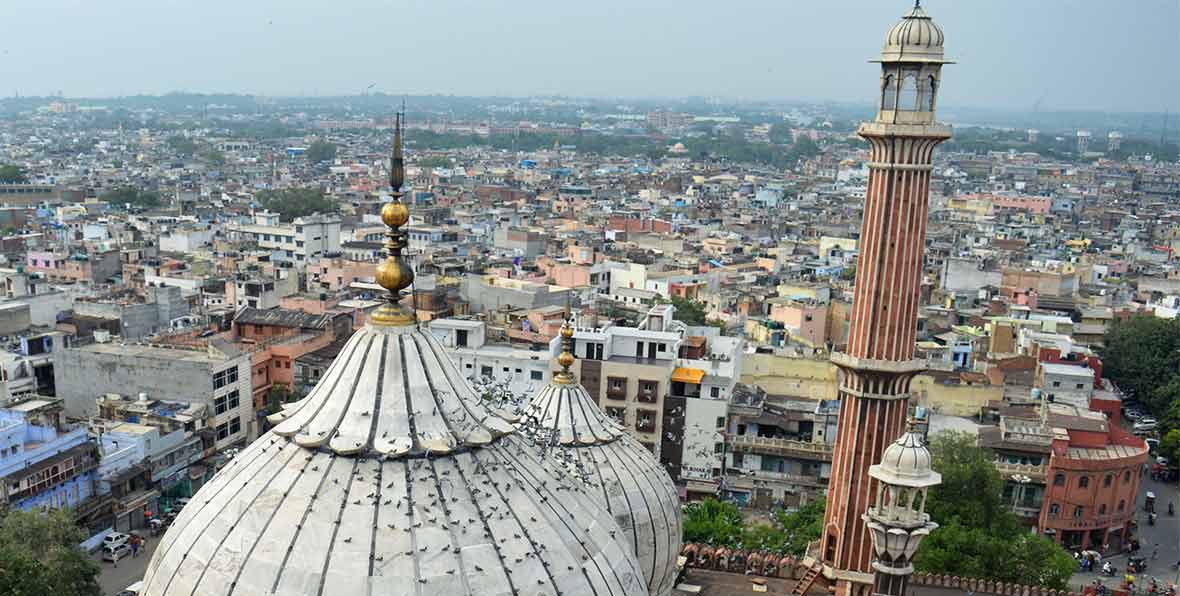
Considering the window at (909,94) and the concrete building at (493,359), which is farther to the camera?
the concrete building at (493,359)

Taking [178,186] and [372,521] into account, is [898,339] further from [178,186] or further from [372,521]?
[178,186]

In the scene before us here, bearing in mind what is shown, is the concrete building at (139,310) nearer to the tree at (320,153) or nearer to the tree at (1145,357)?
the tree at (1145,357)

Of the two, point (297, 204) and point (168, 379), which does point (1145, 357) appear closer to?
point (168, 379)

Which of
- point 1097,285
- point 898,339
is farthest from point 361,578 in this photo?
point 1097,285

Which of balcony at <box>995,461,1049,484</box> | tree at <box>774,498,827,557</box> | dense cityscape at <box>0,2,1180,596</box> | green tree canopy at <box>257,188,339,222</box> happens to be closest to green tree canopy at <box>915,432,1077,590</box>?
dense cityscape at <box>0,2,1180,596</box>

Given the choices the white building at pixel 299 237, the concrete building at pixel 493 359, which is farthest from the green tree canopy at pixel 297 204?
the concrete building at pixel 493 359

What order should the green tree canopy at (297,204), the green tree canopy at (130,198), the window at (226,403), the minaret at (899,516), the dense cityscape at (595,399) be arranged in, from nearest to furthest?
the dense cityscape at (595,399) → the minaret at (899,516) → the window at (226,403) → the green tree canopy at (297,204) → the green tree canopy at (130,198)

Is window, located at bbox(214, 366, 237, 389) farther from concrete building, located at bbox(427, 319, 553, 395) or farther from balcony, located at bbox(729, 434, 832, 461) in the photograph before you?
balcony, located at bbox(729, 434, 832, 461)
